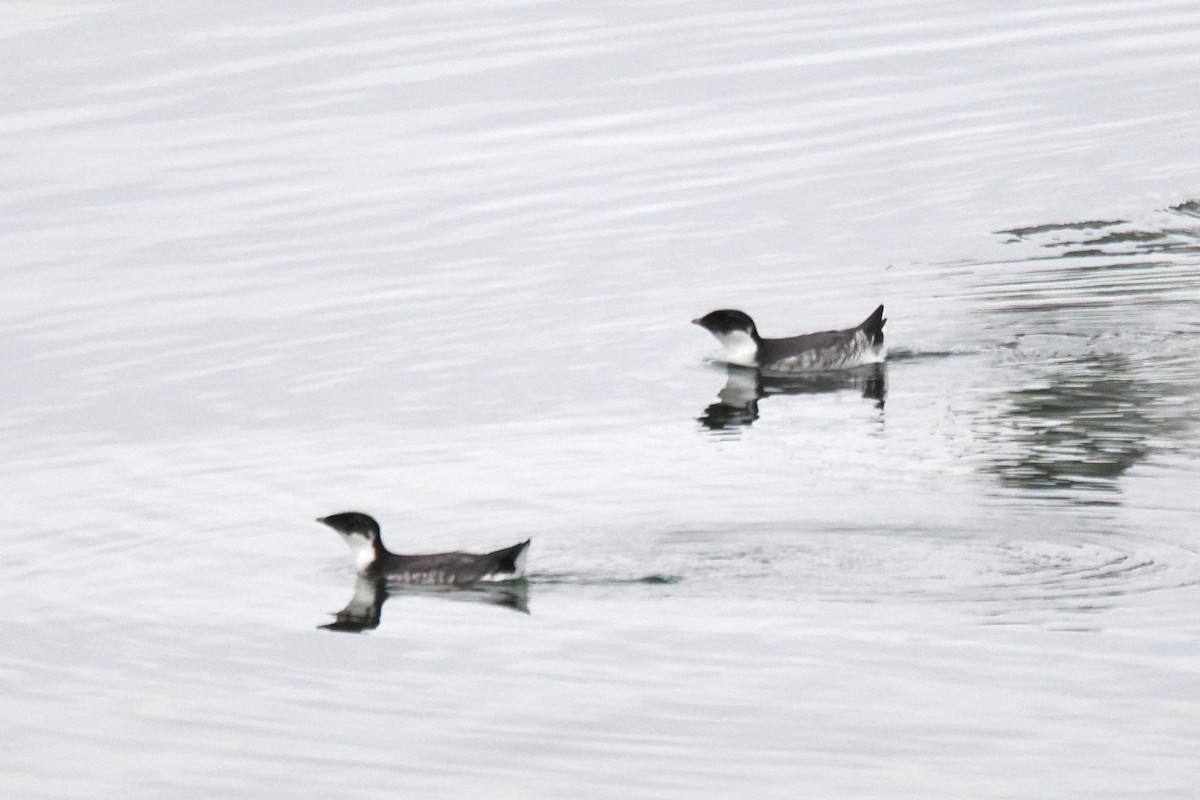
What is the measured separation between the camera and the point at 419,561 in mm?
16500

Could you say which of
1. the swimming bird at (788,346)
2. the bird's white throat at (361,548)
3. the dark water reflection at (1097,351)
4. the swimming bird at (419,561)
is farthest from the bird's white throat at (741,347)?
the bird's white throat at (361,548)

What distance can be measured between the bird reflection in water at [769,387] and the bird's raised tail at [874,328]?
0.78 feet

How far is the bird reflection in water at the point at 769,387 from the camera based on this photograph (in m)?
21.7

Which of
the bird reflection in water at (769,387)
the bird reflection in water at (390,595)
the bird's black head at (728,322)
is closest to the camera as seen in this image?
the bird reflection in water at (390,595)

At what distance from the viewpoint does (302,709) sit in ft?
46.4

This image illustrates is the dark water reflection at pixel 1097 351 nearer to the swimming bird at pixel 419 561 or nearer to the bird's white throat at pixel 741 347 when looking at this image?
the bird's white throat at pixel 741 347

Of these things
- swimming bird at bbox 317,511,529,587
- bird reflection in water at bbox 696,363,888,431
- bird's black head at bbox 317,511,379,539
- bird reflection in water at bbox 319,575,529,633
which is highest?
bird reflection in water at bbox 696,363,888,431

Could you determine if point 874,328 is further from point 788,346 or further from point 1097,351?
point 1097,351

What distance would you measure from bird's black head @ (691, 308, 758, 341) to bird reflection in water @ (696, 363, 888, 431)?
42 cm

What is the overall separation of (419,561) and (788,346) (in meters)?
7.92

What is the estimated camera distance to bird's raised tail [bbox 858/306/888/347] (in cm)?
2308

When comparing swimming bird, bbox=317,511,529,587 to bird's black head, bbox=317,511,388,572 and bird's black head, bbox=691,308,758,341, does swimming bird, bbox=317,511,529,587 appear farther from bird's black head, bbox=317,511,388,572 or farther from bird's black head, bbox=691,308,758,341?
bird's black head, bbox=691,308,758,341

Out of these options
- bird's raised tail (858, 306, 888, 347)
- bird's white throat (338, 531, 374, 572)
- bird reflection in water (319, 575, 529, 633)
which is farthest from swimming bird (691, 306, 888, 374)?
bird reflection in water (319, 575, 529, 633)

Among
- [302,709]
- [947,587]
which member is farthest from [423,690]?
[947,587]
